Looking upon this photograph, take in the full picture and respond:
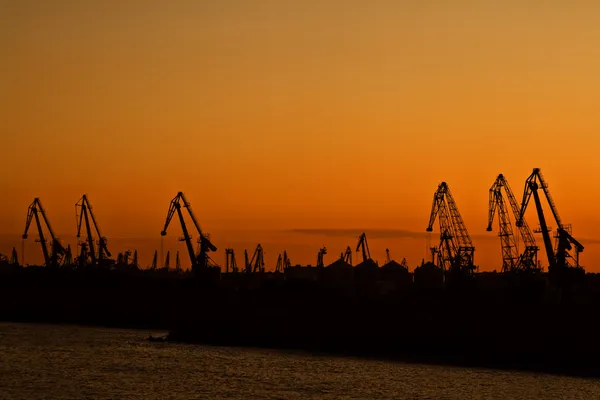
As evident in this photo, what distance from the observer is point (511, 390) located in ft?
242

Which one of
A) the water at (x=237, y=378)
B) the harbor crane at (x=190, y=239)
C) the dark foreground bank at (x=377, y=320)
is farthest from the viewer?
the harbor crane at (x=190, y=239)

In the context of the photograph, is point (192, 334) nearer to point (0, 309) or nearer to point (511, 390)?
point (511, 390)

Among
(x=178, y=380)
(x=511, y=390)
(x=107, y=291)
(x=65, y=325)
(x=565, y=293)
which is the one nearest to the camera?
(x=511, y=390)

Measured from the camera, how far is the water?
7225 cm

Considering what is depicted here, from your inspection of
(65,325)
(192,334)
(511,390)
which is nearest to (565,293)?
(192,334)

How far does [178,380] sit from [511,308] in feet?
140

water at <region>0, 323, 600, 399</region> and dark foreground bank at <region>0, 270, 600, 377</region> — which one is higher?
dark foreground bank at <region>0, 270, 600, 377</region>

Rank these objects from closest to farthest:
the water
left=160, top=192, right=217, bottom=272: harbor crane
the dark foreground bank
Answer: the water
the dark foreground bank
left=160, top=192, right=217, bottom=272: harbor crane

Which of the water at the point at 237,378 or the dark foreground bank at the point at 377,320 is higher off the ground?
the dark foreground bank at the point at 377,320

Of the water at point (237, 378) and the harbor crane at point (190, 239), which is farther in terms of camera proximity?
the harbor crane at point (190, 239)

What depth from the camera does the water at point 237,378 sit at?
7225 centimetres

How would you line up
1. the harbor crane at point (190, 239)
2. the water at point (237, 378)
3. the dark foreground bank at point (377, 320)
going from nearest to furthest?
the water at point (237, 378) < the dark foreground bank at point (377, 320) < the harbor crane at point (190, 239)

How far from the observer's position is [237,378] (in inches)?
3179

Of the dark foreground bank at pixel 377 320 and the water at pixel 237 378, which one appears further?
the dark foreground bank at pixel 377 320
